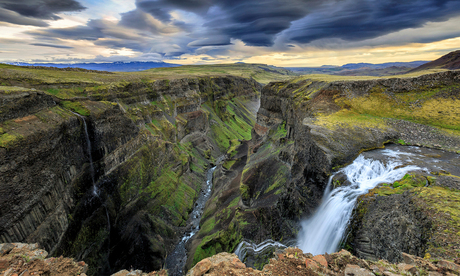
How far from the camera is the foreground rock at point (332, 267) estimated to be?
24.8 ft

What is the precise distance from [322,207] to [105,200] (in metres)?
35.8

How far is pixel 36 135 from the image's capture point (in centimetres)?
2295

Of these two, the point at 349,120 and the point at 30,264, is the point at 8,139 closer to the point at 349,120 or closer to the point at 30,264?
the point at 30,264

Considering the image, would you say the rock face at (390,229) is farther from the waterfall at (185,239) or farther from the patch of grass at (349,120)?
the waterfall at (185,239)

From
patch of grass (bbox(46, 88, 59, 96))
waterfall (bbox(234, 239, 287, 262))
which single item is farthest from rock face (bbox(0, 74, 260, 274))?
waterfall (bbox(234, 239, 287, 262))

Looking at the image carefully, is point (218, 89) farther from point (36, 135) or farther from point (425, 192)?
point (425, 192)

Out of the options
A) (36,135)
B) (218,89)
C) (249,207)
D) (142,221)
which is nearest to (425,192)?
(249,207)

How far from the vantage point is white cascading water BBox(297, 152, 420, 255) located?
15.6 m

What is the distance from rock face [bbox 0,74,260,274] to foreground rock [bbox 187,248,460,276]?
78.2 feet

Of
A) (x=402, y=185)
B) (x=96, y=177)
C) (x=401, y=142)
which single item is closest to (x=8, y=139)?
(x=96, y=177)

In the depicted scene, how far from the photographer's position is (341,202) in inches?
640

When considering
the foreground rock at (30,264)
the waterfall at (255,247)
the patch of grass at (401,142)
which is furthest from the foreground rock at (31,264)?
the patch of grass at (401,142)

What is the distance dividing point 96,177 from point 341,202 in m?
37.7

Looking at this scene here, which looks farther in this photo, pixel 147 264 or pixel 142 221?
pixel 142 221
